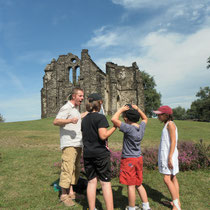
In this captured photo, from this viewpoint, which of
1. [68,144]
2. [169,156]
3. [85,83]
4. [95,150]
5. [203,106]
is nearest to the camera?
[95,150]

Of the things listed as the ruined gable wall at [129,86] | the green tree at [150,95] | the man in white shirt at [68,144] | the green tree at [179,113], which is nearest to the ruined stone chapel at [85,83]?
the ruined gable wall at [129,86]

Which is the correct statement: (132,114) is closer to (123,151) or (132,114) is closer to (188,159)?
(123,151)

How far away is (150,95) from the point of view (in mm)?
46000

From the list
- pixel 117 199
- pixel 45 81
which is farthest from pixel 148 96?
pixel 117 199

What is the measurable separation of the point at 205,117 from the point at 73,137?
186 ft

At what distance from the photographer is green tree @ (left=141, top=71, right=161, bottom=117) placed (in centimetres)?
4619

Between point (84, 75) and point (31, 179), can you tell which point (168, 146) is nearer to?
point (31, 179)

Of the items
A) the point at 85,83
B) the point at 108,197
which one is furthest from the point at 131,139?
the point at 85,83

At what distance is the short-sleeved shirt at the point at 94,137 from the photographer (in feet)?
10.4

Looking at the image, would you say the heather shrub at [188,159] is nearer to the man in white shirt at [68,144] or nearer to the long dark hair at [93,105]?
the man in white shirt at [68,144]

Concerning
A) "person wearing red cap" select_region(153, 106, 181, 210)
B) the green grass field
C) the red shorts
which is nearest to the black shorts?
A: the red shorts

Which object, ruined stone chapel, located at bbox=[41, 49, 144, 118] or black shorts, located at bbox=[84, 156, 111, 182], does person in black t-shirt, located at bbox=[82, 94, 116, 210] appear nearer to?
black shorts, located at bbox=[84, 156, 111, 182]

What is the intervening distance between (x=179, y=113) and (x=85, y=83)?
71.6 meters

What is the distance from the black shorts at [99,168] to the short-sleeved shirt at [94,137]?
0.09m
